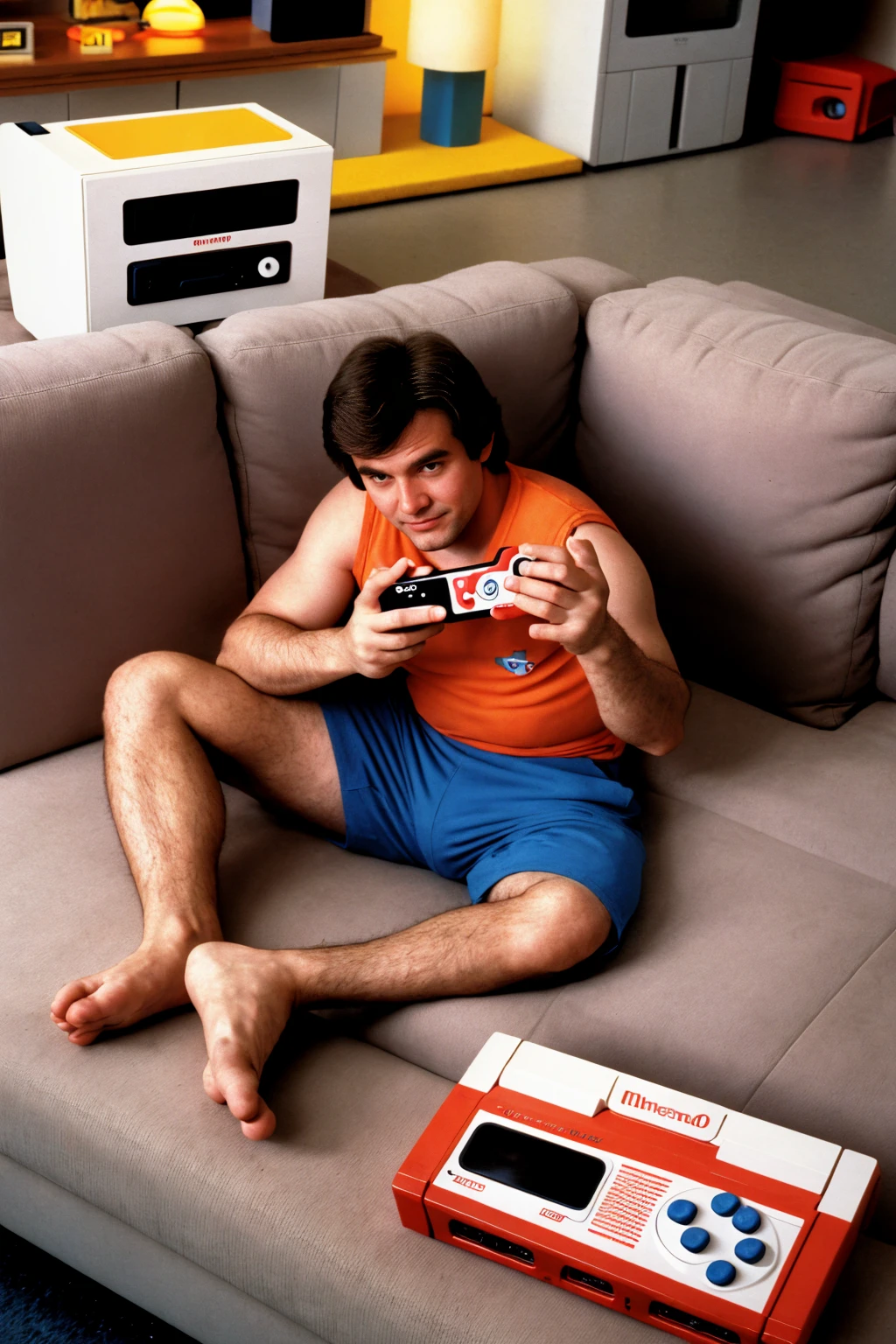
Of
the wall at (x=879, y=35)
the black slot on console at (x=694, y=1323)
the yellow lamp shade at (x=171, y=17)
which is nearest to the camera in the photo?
the black slot on console at (x=694, y=1323)

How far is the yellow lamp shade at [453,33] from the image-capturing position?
4797mm

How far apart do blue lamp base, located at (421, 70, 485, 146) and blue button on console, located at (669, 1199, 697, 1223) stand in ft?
15.0

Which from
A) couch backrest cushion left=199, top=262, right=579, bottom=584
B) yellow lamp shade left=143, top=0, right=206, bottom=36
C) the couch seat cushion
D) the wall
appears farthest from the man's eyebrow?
the wall

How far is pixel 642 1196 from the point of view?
1281 mm

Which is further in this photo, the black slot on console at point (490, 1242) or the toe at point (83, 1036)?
the toe at point (83, 1036)

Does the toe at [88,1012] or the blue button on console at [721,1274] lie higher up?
the blue button on console at [721,1274]

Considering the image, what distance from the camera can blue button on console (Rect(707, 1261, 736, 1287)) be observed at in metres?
1.19

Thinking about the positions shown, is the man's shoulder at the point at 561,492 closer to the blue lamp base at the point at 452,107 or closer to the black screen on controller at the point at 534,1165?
the black screen on controller at the point at 534,1165

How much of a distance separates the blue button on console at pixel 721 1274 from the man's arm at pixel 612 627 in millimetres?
658

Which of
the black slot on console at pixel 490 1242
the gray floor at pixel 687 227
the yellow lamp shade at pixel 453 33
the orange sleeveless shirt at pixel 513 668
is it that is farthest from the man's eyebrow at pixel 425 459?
the yellow lamp shade at pixel 453 33

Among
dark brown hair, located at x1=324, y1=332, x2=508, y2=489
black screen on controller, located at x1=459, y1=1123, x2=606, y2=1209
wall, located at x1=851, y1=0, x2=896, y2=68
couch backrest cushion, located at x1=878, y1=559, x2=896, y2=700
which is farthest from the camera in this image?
wall, located at x1=851, y1=0, x2=896, y2=68

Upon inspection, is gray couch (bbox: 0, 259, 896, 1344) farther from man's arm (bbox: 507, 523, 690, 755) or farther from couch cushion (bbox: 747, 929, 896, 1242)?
man's arm (bbox: 507, 523, 690, 755)

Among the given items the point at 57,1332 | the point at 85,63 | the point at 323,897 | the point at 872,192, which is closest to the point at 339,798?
the point at 323,897

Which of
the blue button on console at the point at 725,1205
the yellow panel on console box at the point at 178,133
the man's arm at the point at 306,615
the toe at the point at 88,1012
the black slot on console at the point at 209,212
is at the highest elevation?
the yellow panel on console box at the point at 178,133
